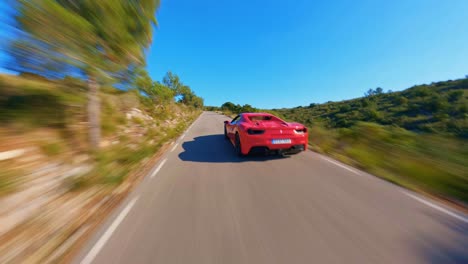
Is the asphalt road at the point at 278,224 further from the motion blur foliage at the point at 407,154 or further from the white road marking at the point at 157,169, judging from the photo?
the motion blur foliage at the point at 407,154

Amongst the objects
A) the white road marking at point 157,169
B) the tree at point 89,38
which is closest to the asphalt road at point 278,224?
the white road marking at point 157,169

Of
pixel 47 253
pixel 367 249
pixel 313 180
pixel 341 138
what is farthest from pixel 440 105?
pixel 47 253

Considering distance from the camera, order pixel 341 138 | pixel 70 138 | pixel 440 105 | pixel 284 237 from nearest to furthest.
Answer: pixel 284 237, pixel 70 138, pixel 341 138, pixel 440 105

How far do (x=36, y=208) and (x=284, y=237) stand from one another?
10.3ft

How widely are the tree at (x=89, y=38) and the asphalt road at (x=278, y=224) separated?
2324 mm

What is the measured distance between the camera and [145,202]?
8.21ft

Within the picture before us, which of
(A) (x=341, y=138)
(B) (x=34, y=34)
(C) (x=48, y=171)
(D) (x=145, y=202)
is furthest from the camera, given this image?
(A) (x=341, y=138)

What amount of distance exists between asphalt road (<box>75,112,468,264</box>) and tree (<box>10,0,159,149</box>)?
2.32 meters

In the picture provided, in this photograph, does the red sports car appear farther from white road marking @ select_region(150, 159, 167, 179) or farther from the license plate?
white road marking @ select_region(150, 159, 167, 179)

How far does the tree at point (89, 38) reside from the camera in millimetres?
2338

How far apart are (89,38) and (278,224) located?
4145mm

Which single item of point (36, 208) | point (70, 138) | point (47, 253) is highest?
point (70, 138)

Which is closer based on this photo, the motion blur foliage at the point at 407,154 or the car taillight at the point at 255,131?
the motion blur foliage at the point at 407,154

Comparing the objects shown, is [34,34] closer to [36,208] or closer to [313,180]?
[36,208]
